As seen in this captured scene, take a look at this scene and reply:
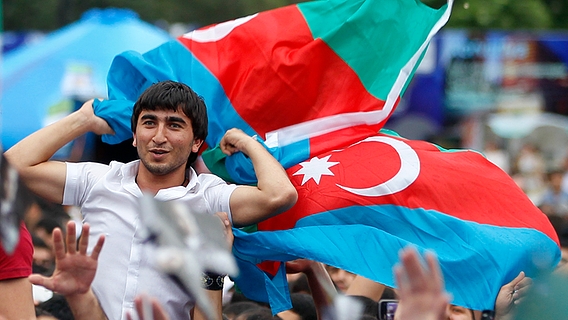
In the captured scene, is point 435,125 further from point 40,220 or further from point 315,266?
point 315,266

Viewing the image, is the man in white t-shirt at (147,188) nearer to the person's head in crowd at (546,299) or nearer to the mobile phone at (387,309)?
the mobile phone at (387,309)

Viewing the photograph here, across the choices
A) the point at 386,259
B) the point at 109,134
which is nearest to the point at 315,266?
the point at 386,259

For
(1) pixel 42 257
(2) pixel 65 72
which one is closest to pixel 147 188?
(1) pixel 42 257

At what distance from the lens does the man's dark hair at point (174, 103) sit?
3.46 metres

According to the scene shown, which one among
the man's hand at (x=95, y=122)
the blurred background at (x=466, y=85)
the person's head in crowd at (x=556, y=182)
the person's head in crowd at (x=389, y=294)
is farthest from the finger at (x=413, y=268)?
the person's head in crowd at (x=556, y=182)

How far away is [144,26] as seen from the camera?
10.7 meters

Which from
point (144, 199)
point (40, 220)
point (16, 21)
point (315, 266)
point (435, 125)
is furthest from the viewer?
point (16, 21)

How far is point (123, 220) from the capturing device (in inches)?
135

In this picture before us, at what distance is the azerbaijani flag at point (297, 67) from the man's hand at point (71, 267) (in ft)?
3.94

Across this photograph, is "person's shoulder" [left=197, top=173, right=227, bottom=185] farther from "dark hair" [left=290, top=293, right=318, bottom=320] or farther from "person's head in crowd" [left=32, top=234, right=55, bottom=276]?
"person's head in crowd" [left=32, top=234, right=55, bottom=276]

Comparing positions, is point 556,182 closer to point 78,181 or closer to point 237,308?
point 237,308

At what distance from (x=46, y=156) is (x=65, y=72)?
731 centimetres

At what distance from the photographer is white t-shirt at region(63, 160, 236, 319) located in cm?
332

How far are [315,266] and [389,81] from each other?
0.96 m
